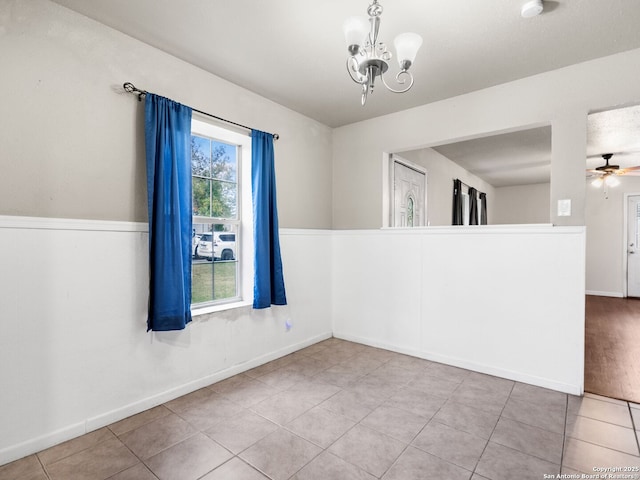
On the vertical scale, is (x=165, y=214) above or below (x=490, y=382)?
above

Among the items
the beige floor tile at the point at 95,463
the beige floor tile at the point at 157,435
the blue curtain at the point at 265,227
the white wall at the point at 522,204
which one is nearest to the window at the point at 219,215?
the blue curtain at the point at 265,227

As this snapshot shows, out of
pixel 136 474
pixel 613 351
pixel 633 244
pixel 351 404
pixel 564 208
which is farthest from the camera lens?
pixel 633 244

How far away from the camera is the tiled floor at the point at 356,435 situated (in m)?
1.73

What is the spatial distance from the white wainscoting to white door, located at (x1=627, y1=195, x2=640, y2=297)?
800cm

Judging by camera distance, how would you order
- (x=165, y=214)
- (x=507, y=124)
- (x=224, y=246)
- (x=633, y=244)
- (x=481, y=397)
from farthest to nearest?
(x=633, y=244)
(x=224, y=246)
(x=507, y=124)
(x=481, y=397)
(x=165, y=214)

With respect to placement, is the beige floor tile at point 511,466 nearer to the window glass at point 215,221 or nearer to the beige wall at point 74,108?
the window glass at point 215,221

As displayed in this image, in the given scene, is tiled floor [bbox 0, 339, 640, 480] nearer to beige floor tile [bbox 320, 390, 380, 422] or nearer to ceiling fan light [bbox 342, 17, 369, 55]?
beige floor tile [bbox 320, 390, 380, 422]

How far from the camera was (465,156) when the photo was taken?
535 cm

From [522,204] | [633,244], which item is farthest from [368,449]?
[522,204]

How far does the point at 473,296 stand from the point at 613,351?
6.03 ft

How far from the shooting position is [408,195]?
4516 millimetres

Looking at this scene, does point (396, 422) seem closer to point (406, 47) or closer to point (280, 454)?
point (280, 454)

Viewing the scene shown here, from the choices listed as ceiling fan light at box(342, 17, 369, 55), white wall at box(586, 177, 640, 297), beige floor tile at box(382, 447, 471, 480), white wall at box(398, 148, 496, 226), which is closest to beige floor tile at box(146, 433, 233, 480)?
beige floor tile at box(382, 447, 471, 480)

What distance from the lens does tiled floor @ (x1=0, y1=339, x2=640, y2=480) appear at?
5.69ft
